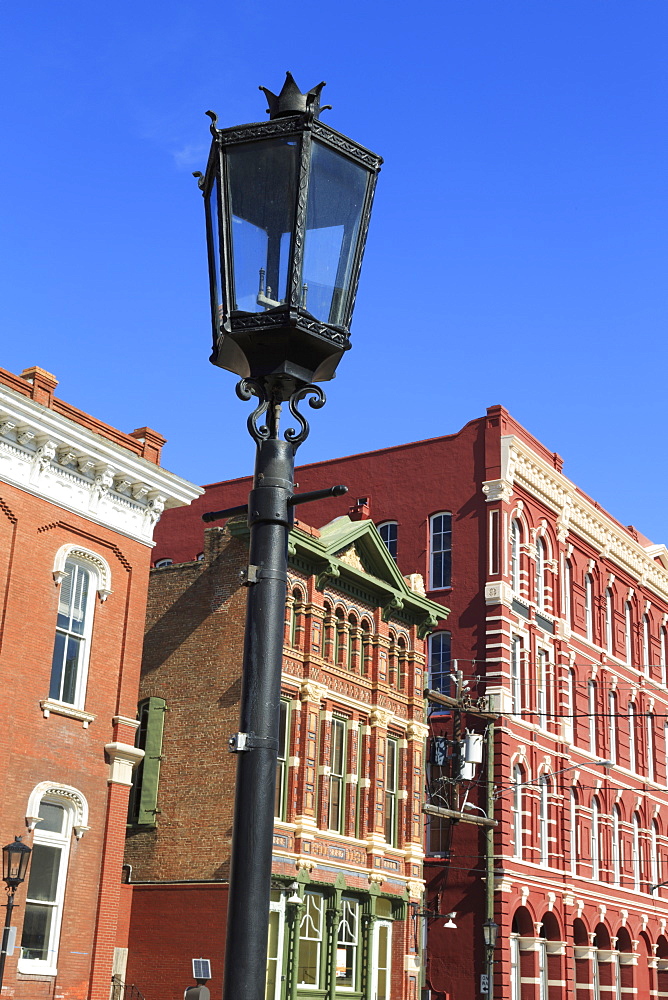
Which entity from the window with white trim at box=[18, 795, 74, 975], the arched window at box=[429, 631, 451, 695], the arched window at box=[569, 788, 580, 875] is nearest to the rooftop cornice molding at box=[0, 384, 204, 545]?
the window with white trim at box=[18, 795, 74, 975]

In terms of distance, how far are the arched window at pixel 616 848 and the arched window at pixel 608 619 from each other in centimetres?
660

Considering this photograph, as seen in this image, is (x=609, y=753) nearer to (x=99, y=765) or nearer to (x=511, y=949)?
(x=511, y=949)

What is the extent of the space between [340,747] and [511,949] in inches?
486

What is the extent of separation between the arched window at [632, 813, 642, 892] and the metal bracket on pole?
48965mm

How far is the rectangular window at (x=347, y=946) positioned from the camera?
106 ft

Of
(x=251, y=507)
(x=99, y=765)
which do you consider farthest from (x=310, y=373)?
(x=99, y=765)

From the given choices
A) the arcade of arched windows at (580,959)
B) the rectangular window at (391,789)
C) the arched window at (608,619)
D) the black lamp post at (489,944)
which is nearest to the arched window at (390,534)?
the arched window at (608,619)

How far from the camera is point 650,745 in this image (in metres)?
54.8

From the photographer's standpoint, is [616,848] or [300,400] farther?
[616,848]

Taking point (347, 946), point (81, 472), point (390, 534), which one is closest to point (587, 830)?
point (390, 534)

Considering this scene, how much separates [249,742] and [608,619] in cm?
4938

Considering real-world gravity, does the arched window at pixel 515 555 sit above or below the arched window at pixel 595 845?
above

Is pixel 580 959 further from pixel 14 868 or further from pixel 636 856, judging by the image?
pixel 14 868

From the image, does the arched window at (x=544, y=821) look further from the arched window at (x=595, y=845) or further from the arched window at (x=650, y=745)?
the arched window at (x=650, y=745)
